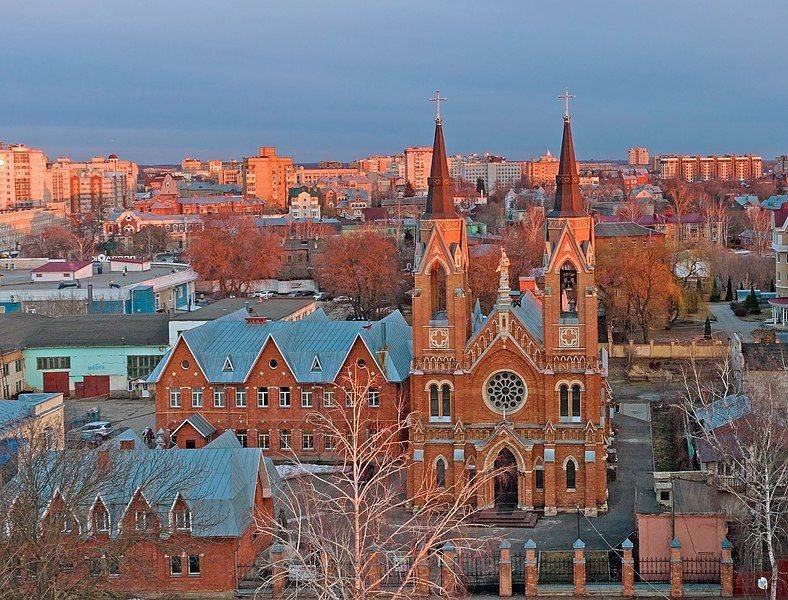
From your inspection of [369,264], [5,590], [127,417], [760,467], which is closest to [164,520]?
[5,590]

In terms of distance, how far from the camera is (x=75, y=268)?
9212 centimetres

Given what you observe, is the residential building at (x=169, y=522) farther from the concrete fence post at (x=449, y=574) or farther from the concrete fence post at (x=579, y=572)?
the concrete fence post at (x=579, y=572)

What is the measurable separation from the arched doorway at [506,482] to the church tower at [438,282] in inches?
142

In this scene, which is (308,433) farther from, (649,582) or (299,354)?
(649,582)

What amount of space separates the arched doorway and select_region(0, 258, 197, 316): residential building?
1751 inches

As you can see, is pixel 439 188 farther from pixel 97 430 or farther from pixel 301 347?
pixel 97 430

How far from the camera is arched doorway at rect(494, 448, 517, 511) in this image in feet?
130

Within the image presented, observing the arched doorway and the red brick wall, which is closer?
the arched doorway

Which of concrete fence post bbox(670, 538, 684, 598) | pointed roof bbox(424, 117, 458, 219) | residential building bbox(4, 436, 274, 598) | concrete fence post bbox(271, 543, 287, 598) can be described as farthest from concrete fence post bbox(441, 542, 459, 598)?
pointed roof bbox(424, 117, 458, 219)

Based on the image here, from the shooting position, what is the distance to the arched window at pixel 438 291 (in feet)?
132

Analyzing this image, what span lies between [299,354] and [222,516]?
16.2m

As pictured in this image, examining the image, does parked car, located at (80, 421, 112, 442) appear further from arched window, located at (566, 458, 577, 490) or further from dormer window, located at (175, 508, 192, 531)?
arched window, located at (566, 458, 577, 490)

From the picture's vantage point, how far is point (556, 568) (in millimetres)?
33281

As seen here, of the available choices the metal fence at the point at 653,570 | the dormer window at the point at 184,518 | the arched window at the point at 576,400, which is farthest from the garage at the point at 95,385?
the metal fence at the point at 653,570
